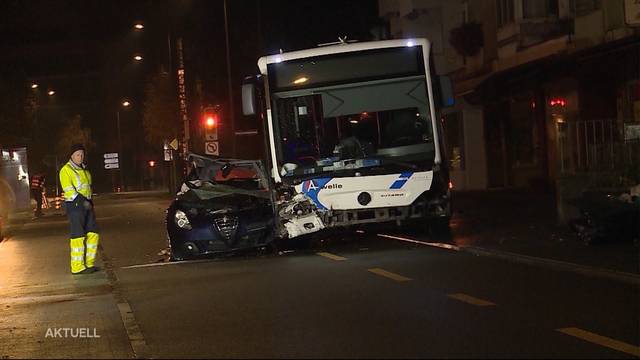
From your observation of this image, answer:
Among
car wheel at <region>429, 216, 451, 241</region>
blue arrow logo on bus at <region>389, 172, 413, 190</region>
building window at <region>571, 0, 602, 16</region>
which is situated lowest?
car wheel at <region>429, 216, 451, 241</region>

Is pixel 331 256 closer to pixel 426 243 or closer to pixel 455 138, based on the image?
pixel 426 243

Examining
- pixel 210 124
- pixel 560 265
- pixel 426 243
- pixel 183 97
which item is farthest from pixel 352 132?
pixel 183 97

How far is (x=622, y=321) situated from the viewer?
273 inches

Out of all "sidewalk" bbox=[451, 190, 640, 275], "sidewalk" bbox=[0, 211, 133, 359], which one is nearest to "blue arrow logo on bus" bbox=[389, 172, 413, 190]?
"sidewalk" bbox=[451, 190, 640, 275]

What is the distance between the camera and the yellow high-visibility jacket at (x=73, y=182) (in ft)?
37.5

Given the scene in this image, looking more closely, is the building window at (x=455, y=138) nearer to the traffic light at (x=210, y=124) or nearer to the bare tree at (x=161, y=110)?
the traffic light at (x=210, y=124)

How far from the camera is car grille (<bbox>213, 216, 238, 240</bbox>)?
11891 mm

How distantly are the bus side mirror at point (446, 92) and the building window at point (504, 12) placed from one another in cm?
1167

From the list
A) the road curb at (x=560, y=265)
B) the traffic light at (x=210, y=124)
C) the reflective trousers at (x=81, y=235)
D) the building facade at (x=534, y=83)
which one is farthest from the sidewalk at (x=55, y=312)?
the traffic light at (x=210, y=124)

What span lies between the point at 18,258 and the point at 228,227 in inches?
198

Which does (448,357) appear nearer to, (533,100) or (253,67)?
(533,100)

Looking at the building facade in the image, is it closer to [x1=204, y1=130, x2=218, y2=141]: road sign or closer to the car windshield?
the car windshield

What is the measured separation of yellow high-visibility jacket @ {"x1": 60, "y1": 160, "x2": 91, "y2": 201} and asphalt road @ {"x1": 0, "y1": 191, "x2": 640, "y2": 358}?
121 centimetres

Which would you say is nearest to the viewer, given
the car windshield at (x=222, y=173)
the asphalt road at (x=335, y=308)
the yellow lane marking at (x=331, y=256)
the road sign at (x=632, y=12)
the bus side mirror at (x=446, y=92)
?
the asphalt road at (x=335, y=308)
